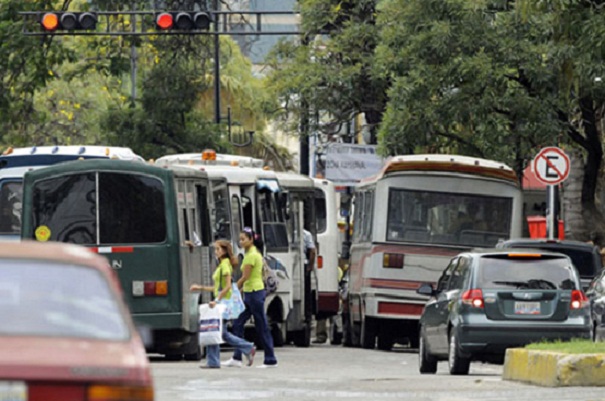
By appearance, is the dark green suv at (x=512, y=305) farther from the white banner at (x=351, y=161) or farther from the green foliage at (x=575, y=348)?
the white banner at (x=351, y=161)

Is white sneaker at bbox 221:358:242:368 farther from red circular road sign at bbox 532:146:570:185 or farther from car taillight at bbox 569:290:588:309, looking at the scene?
red circular road sign at bbox 532:146:570:185

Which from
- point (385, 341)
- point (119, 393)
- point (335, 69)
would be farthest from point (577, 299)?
point (335, 69)

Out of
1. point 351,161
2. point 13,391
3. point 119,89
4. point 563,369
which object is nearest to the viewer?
point 13,391

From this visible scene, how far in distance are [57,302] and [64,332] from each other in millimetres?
212

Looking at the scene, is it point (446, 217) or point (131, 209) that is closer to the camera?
point (131, 209)

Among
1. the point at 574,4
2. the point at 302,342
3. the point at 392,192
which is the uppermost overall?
the point at 574,4

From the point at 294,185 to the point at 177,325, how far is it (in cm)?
869

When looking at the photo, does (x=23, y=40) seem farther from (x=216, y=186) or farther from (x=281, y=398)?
(x=281, y=398)

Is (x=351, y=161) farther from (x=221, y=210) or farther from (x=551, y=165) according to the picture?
(x=221, y=210)

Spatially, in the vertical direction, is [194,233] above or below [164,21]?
below

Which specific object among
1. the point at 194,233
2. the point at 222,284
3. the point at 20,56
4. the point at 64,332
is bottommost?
the point at 222,284

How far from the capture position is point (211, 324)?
2175 cm

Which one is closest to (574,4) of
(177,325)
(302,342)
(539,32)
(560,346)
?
(560,346)

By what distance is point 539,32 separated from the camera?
30.7 m
